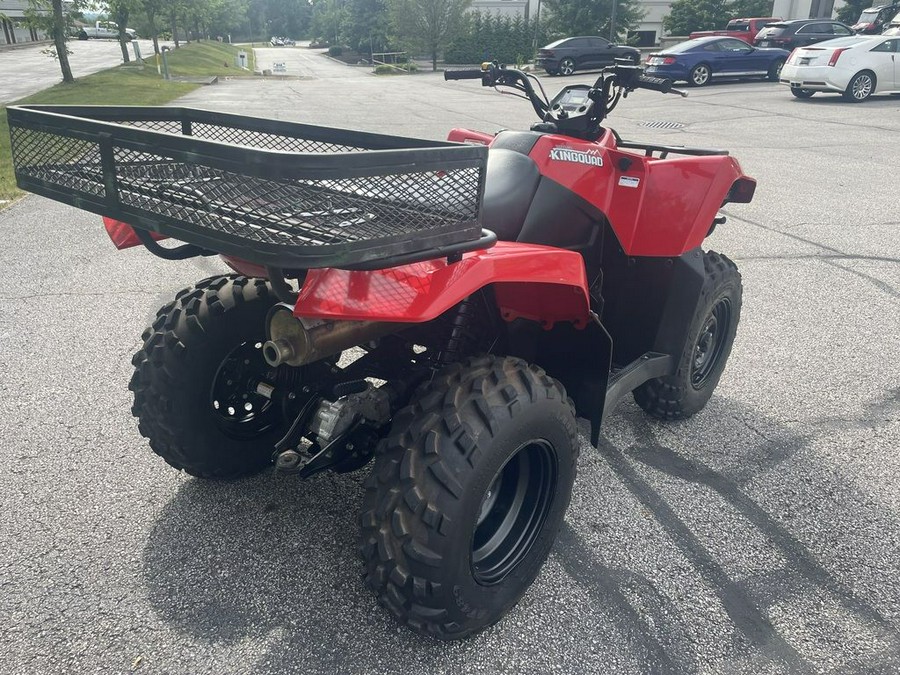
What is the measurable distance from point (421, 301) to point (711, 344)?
2380 millimetres

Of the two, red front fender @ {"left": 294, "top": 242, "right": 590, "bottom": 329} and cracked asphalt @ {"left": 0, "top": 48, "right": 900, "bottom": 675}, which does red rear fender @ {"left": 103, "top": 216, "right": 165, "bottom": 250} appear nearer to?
red front fender @ {"left": 294, "top": 242, "right": 590, "bottom": 329}

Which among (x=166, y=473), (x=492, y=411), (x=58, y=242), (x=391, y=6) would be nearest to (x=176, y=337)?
(x=166, y=473)

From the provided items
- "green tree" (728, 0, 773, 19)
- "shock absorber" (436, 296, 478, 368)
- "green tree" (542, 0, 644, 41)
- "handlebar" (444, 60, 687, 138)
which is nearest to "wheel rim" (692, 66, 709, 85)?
"green tree" (542, 0, 644, 41)

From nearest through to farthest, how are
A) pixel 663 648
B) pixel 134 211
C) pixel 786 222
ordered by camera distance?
pixel 134 211 → pixel 663 648 → pixel 786 222

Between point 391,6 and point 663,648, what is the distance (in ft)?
167

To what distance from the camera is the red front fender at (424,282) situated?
1.76 meters

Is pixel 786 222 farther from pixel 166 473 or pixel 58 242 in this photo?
pixel 58 242

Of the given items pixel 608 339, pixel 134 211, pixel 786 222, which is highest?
pixel 134 211

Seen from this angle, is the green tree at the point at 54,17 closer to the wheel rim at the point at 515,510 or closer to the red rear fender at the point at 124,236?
the red rear fender at the point at 124,236

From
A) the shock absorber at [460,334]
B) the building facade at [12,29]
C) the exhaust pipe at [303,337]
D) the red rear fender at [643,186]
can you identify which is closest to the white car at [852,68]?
the red rear fender at [643,186]

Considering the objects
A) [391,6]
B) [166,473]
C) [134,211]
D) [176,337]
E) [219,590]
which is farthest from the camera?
[391,6]

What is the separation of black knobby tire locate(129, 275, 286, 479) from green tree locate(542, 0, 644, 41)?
135ft

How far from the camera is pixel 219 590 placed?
2.37 metres

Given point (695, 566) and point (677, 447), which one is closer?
point (695, 566)
